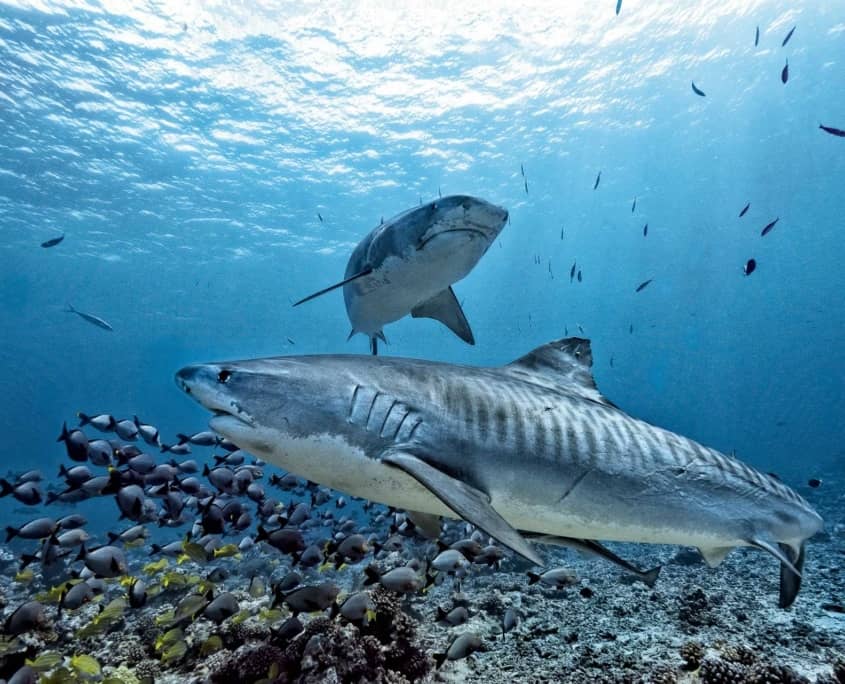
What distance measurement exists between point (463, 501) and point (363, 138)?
1240 inches

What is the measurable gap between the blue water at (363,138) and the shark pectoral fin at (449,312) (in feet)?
64.5

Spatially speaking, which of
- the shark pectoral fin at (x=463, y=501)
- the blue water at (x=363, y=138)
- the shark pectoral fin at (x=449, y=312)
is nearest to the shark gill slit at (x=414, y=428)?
the shark pectoral fin at (x=463, y=501)

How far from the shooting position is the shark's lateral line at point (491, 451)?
2.47 metres

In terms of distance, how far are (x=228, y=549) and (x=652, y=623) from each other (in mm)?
5657

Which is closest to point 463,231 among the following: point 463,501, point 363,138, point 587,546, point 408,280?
point 408,280

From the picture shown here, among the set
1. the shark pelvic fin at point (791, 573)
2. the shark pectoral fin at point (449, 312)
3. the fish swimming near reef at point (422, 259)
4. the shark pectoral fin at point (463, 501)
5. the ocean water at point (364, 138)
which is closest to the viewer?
the shark pectoral fin at point (463, 501)

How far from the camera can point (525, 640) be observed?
5.40 metres

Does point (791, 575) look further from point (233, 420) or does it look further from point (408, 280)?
point (408, 280)

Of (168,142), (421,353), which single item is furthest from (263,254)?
(421,353)

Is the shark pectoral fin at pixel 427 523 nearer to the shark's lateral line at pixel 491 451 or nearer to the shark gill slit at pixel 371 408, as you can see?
the shark's lateral line at pixel 491 451

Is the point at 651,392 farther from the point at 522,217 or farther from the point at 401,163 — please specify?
the point at 401,163

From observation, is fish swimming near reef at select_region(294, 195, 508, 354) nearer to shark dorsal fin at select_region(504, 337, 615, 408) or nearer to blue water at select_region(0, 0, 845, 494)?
shark dorsal fin at select_region(504, 337, 615, 408)

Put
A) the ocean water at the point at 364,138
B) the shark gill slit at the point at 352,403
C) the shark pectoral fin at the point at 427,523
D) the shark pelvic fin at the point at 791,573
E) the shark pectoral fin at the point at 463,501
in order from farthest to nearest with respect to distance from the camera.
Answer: the ocean water at the point at 364,138
the shark pelvic fin at the point at 791,573
the shark pectoral fin at the point at 427,523
the shark gill slit at the point at 352,403
the shark pectoral fin at the point at 463,501

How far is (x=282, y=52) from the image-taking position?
2295 centimetres
